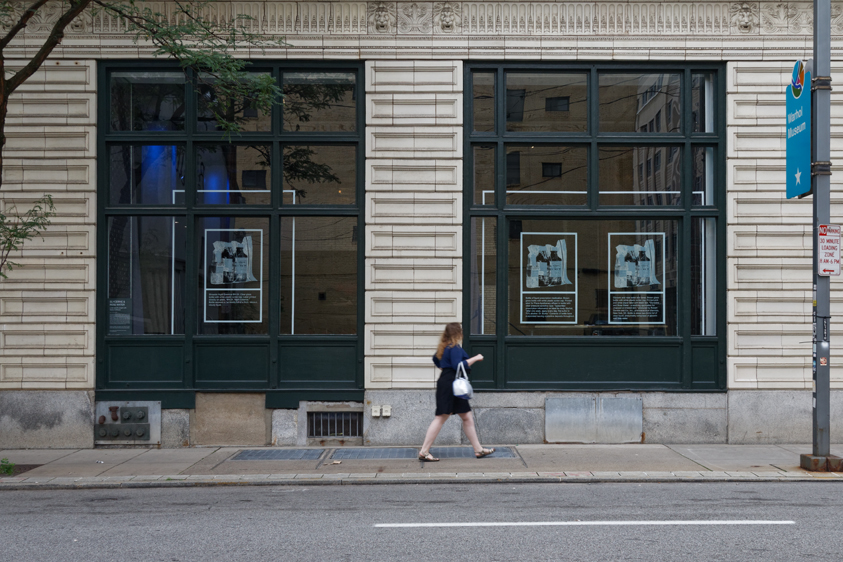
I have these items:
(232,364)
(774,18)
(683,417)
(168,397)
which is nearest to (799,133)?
(774,18)

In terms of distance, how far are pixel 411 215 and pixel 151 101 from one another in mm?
4523

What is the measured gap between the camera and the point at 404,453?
10.9m

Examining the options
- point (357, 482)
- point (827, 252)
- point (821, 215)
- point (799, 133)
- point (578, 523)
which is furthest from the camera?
point (799, 133)

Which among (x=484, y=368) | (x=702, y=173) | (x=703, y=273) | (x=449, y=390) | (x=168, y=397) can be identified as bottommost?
(x=168, y=397)

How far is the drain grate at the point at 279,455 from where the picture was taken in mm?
10556

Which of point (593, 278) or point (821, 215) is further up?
point (821, 215)

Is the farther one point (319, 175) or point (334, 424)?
point (319, 175)

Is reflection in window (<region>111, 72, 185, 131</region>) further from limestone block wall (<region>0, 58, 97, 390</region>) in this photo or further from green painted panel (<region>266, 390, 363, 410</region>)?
green painted panel (<region>266, 390, 363, 410</region>)

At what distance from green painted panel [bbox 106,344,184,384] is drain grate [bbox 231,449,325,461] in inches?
69.7

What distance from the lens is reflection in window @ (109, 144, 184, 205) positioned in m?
11.9

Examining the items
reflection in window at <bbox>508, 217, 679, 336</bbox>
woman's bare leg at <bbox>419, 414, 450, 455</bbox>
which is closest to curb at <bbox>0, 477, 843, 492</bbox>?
woman's bare leg at <bbox>419, 414, 450, 455</bbox>

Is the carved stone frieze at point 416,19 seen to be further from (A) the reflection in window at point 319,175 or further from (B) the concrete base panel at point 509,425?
(B) the concrete base panel at point 509,425

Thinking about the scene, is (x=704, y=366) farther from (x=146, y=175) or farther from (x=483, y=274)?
(x=146, y=175)

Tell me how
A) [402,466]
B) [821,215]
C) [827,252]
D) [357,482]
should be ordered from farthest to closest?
[402,466], [821,215], [827,252], [357,482]
